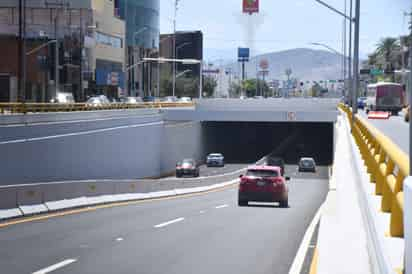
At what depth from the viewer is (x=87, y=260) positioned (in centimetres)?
1405

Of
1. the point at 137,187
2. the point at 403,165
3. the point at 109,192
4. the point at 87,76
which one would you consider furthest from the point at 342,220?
the point at 87,76

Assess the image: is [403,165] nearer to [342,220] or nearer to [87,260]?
[342,220]

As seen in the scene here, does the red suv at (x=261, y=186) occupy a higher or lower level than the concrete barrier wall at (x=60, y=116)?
lower

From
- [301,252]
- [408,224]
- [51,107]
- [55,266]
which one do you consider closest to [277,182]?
[301,252]

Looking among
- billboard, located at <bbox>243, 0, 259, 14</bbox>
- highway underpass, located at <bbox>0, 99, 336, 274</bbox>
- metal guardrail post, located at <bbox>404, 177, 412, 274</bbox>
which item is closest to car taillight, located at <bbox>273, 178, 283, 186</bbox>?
highway underpass, located at <bbox>0, 99, 336, 274</bbox>

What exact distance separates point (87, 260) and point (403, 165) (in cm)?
825

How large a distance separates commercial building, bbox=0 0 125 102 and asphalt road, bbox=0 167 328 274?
49844 millimetres

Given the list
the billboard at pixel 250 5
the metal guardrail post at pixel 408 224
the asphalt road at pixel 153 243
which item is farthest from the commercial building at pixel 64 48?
the metal guardrail post at pixel 408 224

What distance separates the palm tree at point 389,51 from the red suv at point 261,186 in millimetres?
95028

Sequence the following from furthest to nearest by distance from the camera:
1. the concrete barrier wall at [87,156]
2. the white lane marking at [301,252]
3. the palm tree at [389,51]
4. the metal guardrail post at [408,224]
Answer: the palm tree at [389,51]
the concrete barrier wall at [87,156]
the white lane marking at [301,252]
the metal guardrail post at [408,224]

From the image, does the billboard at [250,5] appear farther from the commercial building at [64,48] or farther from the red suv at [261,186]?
the red suv at [261,186]

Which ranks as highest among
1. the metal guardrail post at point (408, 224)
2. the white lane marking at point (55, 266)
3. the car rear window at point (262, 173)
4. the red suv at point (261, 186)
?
the metal guardrail post at point (408, 224)

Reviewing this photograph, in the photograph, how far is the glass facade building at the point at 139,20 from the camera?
137m

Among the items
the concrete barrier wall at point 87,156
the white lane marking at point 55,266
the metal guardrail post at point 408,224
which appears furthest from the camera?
the concrete barrier wall at point 87,156
